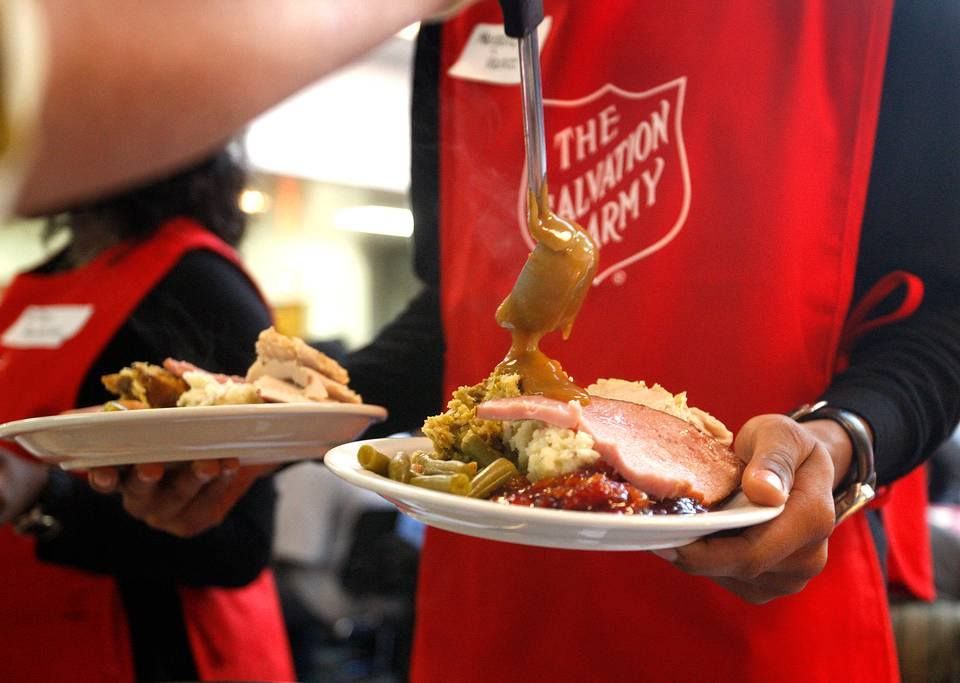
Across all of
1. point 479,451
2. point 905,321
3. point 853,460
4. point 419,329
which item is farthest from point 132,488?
point 905,321

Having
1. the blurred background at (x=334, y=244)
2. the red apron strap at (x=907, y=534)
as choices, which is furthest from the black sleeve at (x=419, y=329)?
the red apron strap at (x=907, y=534)

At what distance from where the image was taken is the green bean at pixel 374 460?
2.72 ft

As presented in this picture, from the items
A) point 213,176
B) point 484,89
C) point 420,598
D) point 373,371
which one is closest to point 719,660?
point 420,598

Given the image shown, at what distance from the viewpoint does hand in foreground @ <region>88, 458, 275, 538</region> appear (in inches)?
42.4

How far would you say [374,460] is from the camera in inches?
32.9

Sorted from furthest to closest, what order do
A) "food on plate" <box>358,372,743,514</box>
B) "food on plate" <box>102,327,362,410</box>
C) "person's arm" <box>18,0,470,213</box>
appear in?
"food on plate" <box>102,327,362,410</box>
"food on plate" <box>358,372,743,514</box>
"person's arm" <box>18,0,470,213</box>

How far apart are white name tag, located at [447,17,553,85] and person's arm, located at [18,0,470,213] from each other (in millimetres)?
654

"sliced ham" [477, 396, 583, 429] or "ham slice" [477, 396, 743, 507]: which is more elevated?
"sliced ham" [477, 396, 583, 429]

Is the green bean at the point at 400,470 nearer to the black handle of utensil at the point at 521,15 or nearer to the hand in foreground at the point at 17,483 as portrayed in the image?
the black handle of utensil at the point at 521,15

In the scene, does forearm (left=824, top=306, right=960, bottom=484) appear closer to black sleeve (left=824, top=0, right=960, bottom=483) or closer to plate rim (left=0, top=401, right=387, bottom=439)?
black sleeve (left=824, top=0, right=960, bottom=483)

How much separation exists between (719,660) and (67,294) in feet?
3.71

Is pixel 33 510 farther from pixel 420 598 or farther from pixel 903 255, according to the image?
pixel 903 255

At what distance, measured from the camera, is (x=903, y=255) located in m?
0.96

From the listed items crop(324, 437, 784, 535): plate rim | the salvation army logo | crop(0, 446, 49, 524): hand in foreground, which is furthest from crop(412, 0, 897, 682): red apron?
crop(0, 446, 49, 524): hand in foreground
